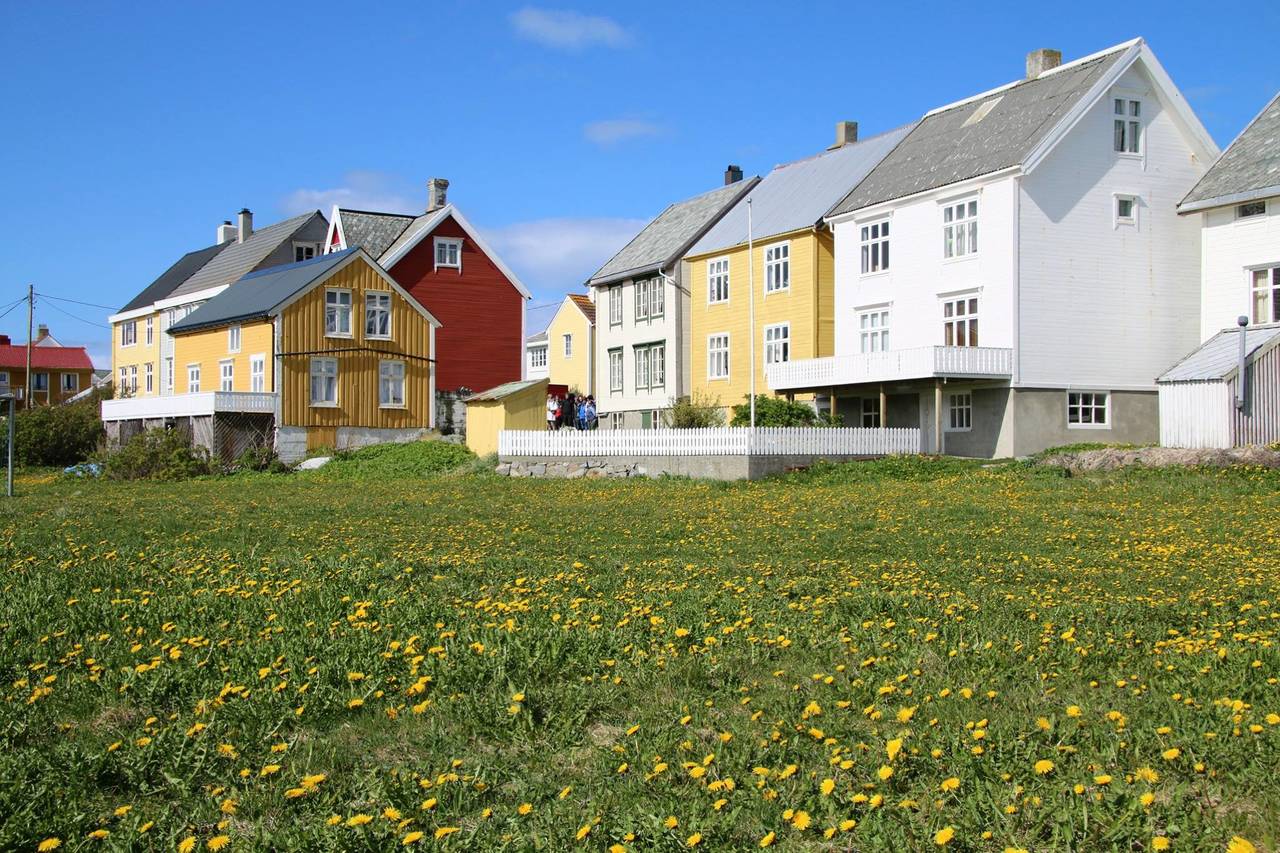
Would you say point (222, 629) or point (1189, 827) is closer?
point (1189, 827)

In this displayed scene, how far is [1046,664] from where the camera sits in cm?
754

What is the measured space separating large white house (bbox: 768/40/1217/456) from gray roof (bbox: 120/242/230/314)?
4545 cm

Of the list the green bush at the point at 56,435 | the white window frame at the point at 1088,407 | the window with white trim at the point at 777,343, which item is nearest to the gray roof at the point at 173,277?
the green bush at the point at 56,435

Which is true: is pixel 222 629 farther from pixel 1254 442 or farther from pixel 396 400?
pixel 396 400

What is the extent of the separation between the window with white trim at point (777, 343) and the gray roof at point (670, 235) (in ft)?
20.5

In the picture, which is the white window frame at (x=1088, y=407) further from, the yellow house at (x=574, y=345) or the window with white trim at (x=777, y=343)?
the yellow house at (x=574, y=345)

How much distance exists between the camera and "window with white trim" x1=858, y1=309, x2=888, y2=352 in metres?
38.1

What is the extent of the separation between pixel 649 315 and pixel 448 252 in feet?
30.8

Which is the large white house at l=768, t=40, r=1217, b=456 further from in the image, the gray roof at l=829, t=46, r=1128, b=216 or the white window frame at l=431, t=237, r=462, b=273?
the white window frame at l=431, t=237, r=462, b=273

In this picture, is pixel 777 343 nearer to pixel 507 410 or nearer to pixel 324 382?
pixel 507 410

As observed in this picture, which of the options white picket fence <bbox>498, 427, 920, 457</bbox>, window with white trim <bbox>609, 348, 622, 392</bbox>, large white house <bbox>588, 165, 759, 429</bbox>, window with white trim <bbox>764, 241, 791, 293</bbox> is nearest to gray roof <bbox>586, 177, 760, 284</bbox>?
large white house <bbox>588, 165, 759, 429</bbox>

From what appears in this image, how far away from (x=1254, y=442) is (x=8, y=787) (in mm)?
28740

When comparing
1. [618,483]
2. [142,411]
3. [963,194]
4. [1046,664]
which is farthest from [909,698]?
[142,411]

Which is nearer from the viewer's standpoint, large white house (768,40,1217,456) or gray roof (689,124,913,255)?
large white house (768,40,1217,456)
